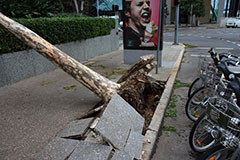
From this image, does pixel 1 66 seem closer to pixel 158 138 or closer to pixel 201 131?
pixel 158 138

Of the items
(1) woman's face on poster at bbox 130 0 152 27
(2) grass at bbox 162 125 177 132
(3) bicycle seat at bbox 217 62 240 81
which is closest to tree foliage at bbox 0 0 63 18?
(1) woman's face on poster at bbox 130 0 152 27

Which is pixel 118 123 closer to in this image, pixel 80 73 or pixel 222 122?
pixel 222 122

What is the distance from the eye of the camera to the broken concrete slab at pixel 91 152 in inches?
102

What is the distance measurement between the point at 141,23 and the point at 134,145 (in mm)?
6072

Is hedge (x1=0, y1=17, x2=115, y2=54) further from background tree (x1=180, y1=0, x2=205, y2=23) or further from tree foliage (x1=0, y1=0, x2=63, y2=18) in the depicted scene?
background tree (x1=180, y1=0, x2=205, y2=23)

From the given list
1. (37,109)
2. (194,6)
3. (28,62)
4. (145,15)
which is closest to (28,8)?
(28,62)

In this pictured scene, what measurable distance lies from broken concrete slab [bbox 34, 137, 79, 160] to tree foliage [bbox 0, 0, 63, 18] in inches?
231

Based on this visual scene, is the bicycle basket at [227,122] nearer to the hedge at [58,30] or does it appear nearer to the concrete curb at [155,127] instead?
the concrete curb at [155,127]

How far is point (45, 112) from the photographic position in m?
4.43

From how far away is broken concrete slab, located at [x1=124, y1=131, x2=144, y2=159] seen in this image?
2.76m

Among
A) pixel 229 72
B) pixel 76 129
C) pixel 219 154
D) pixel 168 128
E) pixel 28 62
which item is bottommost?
pixel 168 128

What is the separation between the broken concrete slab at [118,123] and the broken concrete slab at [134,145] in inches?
2.5

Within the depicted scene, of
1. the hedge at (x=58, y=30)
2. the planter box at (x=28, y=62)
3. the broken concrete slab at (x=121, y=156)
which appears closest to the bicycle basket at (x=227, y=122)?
the broken concrete slab at (x=121, y=156)

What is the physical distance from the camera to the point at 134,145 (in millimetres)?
2891
